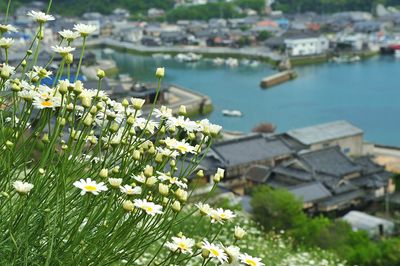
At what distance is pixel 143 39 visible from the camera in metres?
22.5

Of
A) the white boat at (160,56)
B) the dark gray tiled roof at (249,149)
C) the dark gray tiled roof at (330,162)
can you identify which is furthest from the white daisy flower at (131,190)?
the white boat at (160,56)

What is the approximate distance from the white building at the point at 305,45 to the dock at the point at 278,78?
2.41 meters

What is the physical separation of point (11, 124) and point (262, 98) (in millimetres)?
13075

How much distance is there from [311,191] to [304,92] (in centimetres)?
815

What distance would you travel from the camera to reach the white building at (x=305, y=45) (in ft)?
63.0

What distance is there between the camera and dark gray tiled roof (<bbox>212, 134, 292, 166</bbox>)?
→ 7.76 m

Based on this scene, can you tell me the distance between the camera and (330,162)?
7.55m

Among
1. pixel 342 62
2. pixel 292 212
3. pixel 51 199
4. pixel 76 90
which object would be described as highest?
pixel 76 90

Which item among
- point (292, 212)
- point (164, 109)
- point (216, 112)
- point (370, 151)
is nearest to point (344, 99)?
point (216, 112)

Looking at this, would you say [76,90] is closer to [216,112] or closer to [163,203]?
Result: [163,203]

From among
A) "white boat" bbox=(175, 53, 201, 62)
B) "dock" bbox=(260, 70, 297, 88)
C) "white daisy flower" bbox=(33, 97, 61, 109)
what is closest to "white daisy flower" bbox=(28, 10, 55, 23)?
"white daisy flower" bbox=(33, 97, 61, 109)

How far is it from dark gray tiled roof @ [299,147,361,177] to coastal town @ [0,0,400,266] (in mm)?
12

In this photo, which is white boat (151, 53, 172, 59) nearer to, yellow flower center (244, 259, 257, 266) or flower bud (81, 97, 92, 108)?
flower bud (81, 97, 92, 108)

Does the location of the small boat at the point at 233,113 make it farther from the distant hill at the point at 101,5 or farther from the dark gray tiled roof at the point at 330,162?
the distant hill at the point at 101,5
